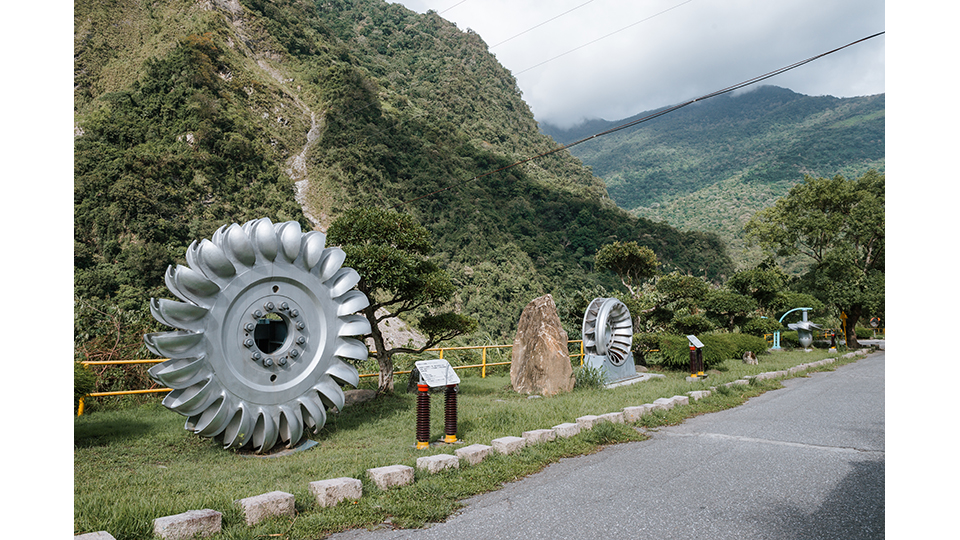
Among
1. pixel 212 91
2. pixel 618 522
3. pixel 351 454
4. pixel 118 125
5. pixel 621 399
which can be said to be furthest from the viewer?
pixel 212 91

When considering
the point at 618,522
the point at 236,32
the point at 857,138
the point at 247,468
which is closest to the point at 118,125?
the point at 236,32

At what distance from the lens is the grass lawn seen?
3.90 m

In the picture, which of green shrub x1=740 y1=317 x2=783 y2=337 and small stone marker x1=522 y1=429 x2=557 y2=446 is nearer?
small stone marker x1=522 y1=429 x2=557 y2=446

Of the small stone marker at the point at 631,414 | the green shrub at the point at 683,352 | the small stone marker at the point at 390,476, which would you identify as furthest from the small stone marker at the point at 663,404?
the green shrub at the point at 683,352

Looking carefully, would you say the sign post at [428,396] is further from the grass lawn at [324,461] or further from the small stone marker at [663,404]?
the small stone marker at [663,404]

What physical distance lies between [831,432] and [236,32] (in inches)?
1778

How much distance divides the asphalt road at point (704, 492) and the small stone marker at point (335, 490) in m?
0.45

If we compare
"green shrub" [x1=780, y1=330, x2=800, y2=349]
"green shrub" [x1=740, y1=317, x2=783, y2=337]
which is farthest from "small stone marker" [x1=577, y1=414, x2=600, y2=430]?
"green shrub" [x1=780, y1=330, x2=800, y2=349]

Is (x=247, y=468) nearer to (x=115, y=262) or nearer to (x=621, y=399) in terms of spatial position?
(x=621, y=399)

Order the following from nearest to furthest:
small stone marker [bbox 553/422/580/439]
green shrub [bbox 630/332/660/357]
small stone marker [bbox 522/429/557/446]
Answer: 1. small stone marker [bbox 522/429/557/446]
2. small stone marker [bbox 553/422/580/439]
3. green shrub [bbox 630/332/660/357]

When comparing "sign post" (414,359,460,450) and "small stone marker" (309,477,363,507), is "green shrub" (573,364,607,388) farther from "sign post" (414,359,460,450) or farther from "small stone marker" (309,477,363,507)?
"small stone marker" (309,477,363,507)

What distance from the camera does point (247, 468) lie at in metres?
5.44

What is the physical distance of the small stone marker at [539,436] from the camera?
6.18 meters

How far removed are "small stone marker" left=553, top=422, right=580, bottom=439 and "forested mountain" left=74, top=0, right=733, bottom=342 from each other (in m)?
16.9
